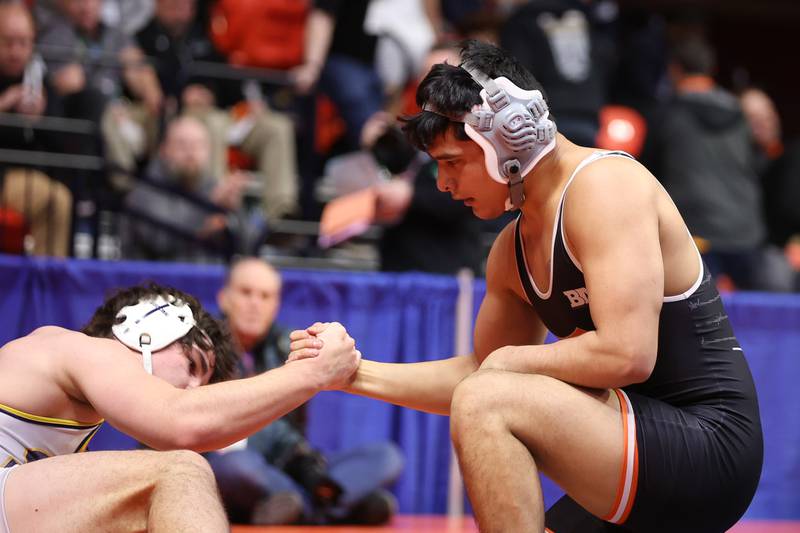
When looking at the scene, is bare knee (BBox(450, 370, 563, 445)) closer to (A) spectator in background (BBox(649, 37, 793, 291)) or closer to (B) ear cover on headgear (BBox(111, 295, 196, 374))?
(B) ear cover on headgear (BBox(111, 295, 196, 374))

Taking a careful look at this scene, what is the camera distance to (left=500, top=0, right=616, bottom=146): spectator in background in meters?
6.82

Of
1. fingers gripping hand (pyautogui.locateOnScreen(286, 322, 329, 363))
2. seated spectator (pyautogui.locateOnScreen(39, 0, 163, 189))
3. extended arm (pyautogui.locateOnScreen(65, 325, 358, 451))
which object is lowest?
extended arm (pyautogui.locateOnScreen(65, 325, 358, 451))

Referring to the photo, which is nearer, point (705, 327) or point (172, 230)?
point (705, 327)

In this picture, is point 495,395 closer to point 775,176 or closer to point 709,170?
point 709,170

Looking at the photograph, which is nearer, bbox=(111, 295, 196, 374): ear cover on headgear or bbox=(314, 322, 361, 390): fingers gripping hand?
bbox=(111, 295, 196, 374): ear cover on headgear

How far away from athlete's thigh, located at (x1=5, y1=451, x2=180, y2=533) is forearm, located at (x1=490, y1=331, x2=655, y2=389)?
37.9 inches

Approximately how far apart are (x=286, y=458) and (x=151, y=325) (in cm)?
284

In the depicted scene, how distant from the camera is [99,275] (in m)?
5.74

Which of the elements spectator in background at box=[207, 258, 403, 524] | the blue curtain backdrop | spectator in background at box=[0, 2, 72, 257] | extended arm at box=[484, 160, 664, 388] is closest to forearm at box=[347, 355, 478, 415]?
extended arm at box=[484, 160, 664, 388]

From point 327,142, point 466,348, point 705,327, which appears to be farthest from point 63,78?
point 705,327

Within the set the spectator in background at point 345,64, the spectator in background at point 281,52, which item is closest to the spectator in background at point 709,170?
the spectator in background at point 345,64

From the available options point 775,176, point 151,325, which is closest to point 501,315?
point 151,325

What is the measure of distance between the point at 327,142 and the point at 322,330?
16.3 ft

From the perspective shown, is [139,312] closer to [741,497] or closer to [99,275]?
[741,497]
